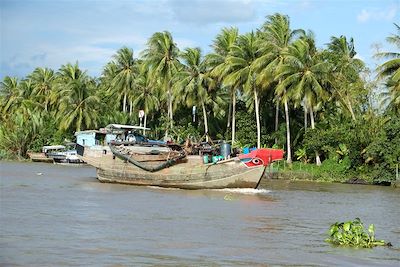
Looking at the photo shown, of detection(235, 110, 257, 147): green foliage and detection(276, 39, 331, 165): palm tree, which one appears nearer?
detection(276, 39, 331, 165): palm tree

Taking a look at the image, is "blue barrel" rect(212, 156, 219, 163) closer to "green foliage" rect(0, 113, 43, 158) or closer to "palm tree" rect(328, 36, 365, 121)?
"palm tree" rect(328, 36, 365, 121)

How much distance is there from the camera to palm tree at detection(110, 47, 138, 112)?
56.8 metres

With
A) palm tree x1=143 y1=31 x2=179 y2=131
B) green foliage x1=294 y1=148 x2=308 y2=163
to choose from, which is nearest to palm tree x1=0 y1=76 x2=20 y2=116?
palm tree x1=143 y1=31 x2=179 y2=131

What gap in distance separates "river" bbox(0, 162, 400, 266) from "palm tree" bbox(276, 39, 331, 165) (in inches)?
455

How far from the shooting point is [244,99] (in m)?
50.9

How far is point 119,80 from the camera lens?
5697cm

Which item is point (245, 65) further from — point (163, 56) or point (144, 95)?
point (144, 95)

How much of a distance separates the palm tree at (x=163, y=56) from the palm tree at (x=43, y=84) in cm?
1759

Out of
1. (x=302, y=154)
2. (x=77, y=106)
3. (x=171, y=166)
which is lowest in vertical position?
(x=171, y=166)

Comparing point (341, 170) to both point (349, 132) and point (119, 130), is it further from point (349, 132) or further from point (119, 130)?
point (119, 130)

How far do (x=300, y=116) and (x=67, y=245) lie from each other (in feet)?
118

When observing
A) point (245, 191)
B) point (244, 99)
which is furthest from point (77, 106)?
point (245, 191)

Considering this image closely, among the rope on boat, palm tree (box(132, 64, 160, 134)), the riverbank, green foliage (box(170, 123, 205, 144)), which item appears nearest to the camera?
the rope on boat

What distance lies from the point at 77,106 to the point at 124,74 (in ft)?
17.6
